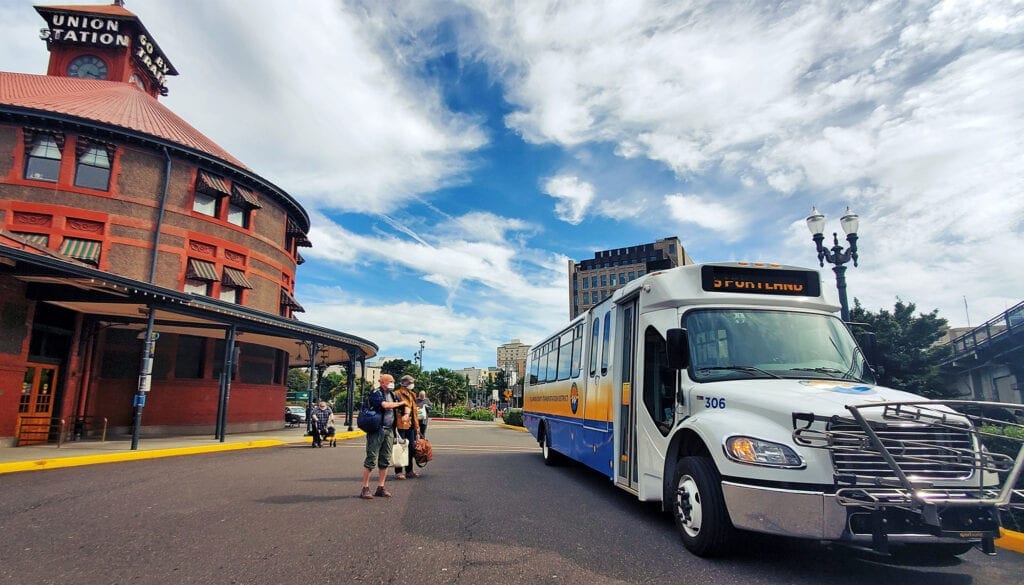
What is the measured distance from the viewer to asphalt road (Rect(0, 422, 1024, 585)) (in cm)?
436

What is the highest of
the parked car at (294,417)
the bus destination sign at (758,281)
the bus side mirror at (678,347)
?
the bus destination sign at (758,281)

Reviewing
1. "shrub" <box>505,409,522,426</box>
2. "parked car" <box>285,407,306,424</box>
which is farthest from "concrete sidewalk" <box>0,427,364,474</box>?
"shrub" <box>505,409,522,426</box>

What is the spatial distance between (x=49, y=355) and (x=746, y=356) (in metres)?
20.3

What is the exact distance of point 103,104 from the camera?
926 inches

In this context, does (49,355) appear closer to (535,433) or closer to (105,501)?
(105,501)

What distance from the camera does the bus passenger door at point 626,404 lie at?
22.2 ft

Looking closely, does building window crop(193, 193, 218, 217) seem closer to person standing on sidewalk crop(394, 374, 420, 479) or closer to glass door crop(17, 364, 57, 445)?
glass door crop(17, 364, 57, 445)

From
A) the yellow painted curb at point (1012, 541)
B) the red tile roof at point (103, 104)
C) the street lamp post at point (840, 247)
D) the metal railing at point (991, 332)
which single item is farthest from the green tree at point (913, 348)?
the red tile roof at point (103, 104)

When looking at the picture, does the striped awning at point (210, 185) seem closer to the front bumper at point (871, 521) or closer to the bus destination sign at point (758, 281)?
the bus destination sign at point (758, 281)

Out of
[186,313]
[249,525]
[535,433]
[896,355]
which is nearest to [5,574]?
[249,525]

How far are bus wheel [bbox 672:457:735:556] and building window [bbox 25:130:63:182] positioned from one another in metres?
25.2

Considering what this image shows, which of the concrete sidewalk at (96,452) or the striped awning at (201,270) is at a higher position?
the striped awning at (201,270)

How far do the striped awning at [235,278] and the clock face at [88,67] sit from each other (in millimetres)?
13737

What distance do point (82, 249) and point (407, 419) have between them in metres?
19.4
